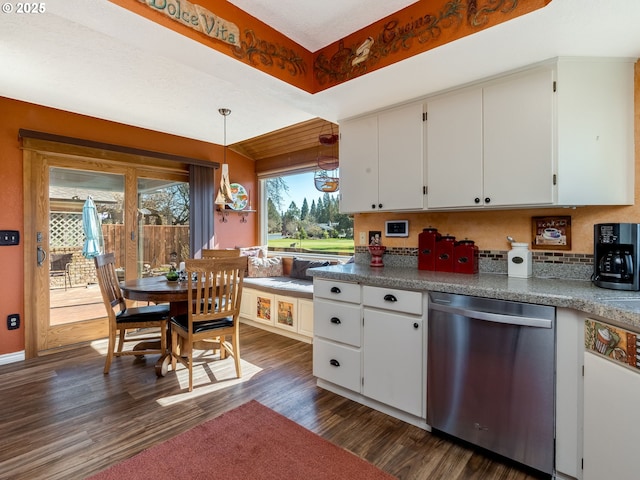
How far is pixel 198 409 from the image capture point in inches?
87.9

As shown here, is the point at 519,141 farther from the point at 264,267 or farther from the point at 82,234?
the point at 82,234

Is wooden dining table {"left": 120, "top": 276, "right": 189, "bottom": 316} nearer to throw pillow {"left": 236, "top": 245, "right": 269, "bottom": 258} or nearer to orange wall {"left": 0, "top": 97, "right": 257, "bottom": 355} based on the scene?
orange wall {"left": 0, "top": 97, "right": 257, "bottom": 355}

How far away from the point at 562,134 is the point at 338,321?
186cm

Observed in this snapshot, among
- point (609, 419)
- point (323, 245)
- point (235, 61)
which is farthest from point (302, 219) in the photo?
point (609, 419)

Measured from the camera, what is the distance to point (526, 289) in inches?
64.9

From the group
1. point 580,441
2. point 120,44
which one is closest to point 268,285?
point 120,44

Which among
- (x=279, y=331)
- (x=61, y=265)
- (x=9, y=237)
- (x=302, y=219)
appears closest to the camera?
(x=9, y=237)

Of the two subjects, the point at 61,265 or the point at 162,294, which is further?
the point at 61,265

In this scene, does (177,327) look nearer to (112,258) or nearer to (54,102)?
(112,258)

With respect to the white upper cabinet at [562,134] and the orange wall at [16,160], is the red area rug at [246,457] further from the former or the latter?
the orange wall at [16,160]

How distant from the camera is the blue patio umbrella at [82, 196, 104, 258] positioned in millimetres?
3566

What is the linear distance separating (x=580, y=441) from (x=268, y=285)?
3.15 m

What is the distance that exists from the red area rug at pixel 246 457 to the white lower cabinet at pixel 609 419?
0.94 m

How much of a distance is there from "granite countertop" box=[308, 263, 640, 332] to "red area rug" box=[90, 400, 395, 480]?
1.04m
